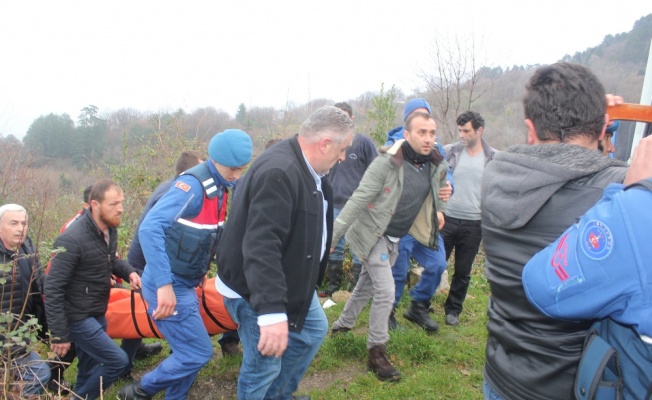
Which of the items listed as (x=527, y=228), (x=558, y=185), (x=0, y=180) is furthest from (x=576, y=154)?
(x=0, y=180)

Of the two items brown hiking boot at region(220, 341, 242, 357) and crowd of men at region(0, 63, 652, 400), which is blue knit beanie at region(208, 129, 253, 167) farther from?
brown hiking boot at region(220, 341, 242, 357)

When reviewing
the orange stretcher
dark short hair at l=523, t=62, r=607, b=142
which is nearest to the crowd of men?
dark short hair at l=523, t=62, r=607, b=142

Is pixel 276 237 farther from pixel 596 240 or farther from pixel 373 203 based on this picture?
pixel 373 203

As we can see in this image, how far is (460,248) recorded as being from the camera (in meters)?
4.88

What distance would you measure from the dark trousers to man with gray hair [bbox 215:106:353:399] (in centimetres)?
243

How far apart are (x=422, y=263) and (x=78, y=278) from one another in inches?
122

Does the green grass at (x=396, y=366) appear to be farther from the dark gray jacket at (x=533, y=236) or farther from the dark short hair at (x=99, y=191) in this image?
the dark gray jacket at (x=533, y=236)

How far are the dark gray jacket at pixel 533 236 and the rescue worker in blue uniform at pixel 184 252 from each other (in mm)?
2120

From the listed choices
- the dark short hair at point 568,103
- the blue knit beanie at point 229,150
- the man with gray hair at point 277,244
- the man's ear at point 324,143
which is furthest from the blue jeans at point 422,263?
the dark short hair at point 568,103

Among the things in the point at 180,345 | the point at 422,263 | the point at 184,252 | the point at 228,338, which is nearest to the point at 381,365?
the point at 422,263

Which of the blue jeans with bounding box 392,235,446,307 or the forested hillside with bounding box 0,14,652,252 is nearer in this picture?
the blue jeans with bounding box 392,235,446,307

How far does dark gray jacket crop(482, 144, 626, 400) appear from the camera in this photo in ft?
4.55

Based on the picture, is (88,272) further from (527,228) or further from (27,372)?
(527,228)

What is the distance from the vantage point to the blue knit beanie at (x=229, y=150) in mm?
3205
